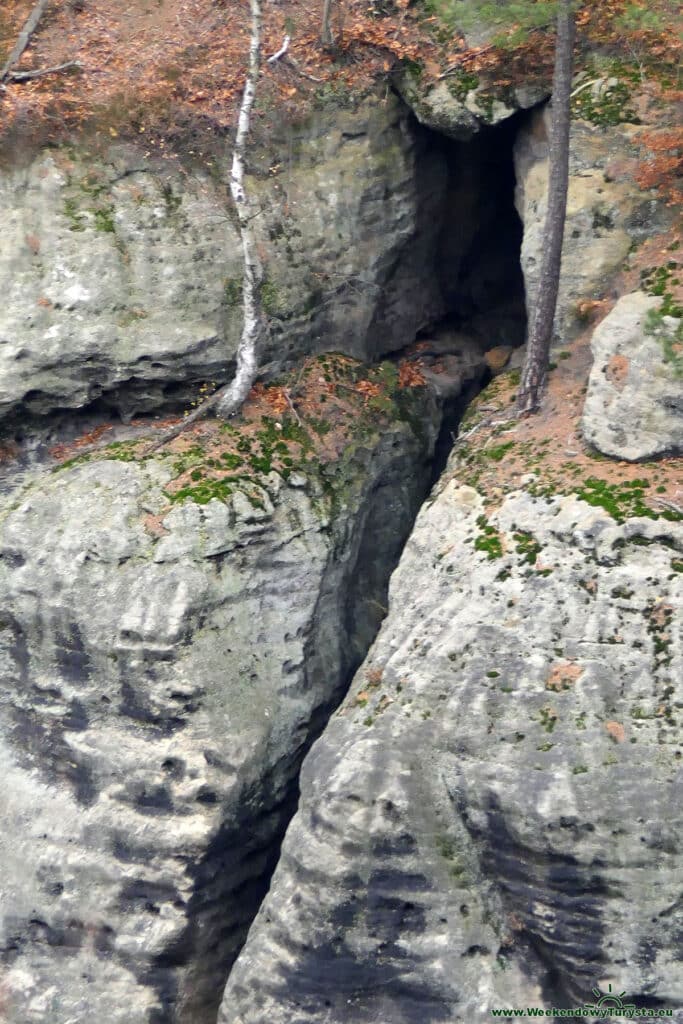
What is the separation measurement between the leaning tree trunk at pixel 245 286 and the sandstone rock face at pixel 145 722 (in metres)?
1.22

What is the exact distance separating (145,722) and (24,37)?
11222 mm

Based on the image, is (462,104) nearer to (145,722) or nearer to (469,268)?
(469,268)

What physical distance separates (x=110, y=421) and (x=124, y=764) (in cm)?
538

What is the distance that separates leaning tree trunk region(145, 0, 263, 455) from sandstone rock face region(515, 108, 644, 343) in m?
4.19

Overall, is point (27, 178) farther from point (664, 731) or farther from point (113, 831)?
point (664, 731)

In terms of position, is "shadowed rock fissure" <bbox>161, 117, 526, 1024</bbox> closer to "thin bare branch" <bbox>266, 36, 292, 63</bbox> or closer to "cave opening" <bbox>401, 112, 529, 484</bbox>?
"cave opening" <bbox>401, 112, 529, 484</bbox>

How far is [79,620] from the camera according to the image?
14836 mm

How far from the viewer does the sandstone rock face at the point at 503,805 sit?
1155 cm

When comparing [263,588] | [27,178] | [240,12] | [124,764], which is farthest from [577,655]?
[240,12]

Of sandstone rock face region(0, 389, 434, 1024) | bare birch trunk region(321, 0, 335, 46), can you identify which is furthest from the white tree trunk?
bare birch trunk region(321, 0, 335, 46)

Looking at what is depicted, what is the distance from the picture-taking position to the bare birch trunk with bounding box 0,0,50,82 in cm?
1694

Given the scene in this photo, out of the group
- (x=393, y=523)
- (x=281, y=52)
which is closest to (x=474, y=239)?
(x=281, y=52)

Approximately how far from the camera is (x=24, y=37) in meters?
17.4

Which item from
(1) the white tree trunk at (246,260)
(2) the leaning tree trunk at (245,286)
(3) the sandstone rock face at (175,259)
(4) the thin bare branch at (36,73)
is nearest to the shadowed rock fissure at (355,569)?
(3) the sandstone rock face at (175,259)
